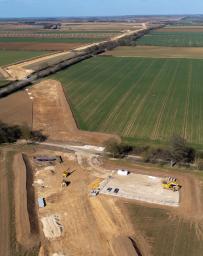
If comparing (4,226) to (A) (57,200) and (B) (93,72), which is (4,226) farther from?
(B) (93,72)

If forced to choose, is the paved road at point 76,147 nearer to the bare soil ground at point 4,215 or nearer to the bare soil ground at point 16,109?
the bare soil ground at point 4,215

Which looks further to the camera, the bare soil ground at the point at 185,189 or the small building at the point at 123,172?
the small building at the point at 123,172

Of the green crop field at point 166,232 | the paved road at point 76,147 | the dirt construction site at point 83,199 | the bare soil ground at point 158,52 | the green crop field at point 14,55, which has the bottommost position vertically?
the green crop field at point 166,232

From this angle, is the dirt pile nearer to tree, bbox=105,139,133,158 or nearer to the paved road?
tree, bbox=105,139,133,158

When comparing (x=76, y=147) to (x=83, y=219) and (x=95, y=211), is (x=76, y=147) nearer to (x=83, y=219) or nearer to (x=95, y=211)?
(x=95, y=211)

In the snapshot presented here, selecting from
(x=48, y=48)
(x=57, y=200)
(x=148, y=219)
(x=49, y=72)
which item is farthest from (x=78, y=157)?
(x=48, y=48)

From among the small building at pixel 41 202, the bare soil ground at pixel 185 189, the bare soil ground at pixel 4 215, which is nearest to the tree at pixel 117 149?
the bare soil ground at pixel 185 189

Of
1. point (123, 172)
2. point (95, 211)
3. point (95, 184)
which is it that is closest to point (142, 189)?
point (123, 172)
